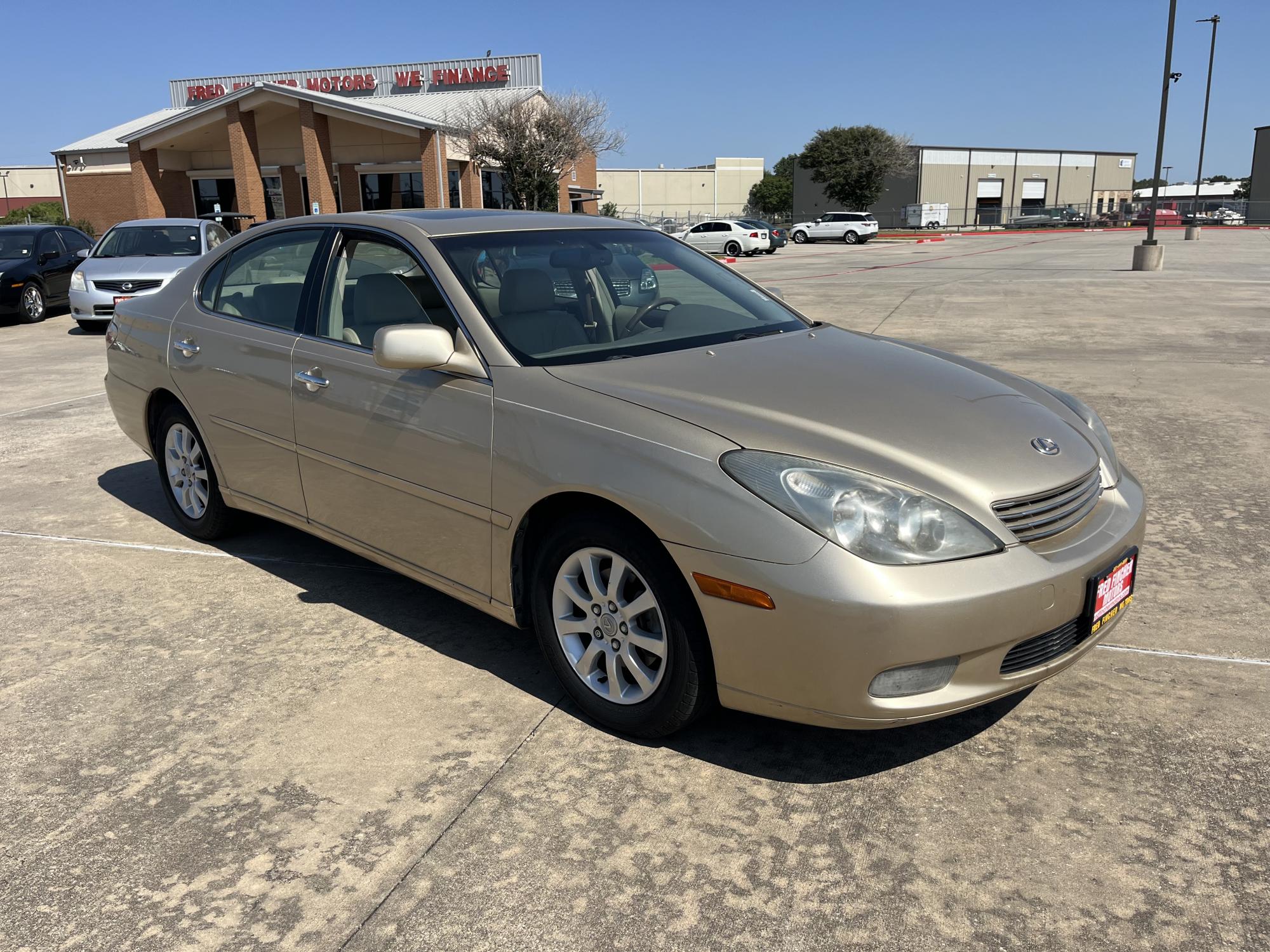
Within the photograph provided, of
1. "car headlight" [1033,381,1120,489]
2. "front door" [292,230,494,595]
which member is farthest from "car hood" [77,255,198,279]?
"car headlight" [1033,381,1120,489]

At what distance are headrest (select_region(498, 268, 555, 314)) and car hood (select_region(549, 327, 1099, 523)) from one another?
41 centimetres

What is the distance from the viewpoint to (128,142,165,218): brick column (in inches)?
1537

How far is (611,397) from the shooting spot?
3146 mm

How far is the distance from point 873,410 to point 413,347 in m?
1.52

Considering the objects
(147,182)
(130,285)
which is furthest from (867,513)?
(147,182)

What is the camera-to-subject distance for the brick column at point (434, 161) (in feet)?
123

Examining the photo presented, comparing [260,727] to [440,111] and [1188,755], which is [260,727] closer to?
[1188,755]

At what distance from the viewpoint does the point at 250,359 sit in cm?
438

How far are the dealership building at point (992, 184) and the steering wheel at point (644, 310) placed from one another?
7160 cm

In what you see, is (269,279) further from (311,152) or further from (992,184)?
(992,184)

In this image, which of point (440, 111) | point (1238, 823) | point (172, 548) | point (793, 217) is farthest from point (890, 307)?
point (793, 217)

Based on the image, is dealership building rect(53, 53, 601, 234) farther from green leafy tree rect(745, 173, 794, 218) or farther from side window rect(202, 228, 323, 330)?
green leafy tree rect(745, 173, 794, 218)

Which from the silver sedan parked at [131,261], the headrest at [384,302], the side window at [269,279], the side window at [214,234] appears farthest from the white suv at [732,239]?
the headrest at [384,302]

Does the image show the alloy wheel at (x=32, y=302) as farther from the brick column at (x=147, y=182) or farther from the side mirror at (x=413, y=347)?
the brick column at (x=147, y=182)
